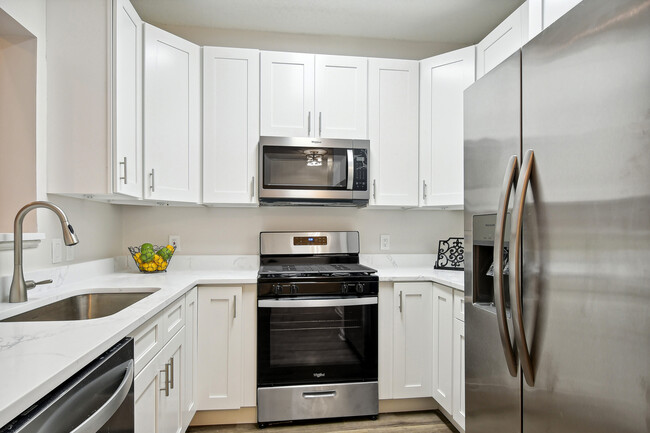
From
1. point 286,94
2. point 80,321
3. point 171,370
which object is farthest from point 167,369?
point 286,94

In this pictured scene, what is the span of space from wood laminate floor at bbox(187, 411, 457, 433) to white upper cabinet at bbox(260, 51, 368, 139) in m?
1.80

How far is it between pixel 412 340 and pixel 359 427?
59 cm

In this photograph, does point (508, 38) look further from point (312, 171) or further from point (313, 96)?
point (312, 171)

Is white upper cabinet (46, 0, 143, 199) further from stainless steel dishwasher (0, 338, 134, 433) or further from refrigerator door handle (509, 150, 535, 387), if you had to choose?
refrigerator door handle (509, 150, 535, 387)

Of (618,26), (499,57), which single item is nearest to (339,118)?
(499,57)

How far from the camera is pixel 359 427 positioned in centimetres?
217

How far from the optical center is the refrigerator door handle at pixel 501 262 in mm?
1057

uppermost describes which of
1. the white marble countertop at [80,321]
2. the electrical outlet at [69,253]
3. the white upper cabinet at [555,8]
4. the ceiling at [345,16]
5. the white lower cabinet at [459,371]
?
the ceiling at [345,16]

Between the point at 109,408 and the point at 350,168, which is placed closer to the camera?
the point at 109,408

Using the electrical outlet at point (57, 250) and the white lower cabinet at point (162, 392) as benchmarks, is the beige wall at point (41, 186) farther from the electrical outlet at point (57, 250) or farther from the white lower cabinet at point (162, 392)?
the white lower cabinet at point (162, 392)

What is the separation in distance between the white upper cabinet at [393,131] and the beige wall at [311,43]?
0.42m

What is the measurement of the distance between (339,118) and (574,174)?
5.82ft

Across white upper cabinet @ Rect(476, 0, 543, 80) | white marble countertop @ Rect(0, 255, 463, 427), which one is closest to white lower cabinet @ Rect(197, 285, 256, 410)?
white marble countertop @ Rect(0, 255, 463, 427)

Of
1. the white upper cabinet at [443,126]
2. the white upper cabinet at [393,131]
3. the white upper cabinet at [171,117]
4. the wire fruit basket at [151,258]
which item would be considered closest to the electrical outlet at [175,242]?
the wire fruit basket at [151,258]
